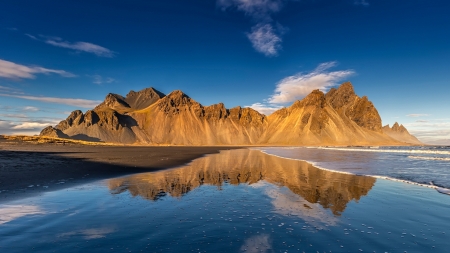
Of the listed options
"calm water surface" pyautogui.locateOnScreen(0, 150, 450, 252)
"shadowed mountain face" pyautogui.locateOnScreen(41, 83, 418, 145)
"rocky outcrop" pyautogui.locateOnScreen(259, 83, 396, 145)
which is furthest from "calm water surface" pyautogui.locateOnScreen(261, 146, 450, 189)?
"shadowed mountain face" pyautogui.locateOnScreen(41, 83, 418, 145)

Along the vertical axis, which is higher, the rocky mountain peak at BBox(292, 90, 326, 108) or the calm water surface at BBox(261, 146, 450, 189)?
the rocky mountain peak at BBox(292, 90, 326, 108)

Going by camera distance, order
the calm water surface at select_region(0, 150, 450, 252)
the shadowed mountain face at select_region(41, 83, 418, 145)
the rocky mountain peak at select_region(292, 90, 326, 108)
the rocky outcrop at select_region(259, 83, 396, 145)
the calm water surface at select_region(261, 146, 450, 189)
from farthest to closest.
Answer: the rocky mountain peak at select_region(292, 90, 326, 108), the shadowed mountain face at select_region(41, 83, 418, 145), the rocky outcrop at select_region(259, 83, 396, 145), the calm water surface at select_region(261, 146, 450, 189), the calm water surface at select_region(0, 150, 450, 252)

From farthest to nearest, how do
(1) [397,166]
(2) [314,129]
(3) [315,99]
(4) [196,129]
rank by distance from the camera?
(4) [196,129] → (3) [315,99] → (2) [314,129] → (1) [397,166]

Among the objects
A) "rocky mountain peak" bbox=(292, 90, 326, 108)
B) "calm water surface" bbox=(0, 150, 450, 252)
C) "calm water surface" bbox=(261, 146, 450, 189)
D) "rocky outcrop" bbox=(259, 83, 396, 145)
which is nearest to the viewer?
"calm water surface" bbox=(0, 150, 450, 252)

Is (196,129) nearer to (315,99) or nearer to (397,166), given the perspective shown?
(315,99)

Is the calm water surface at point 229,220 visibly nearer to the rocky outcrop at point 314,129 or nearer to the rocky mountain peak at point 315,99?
the rocky outcrop at point 314,129

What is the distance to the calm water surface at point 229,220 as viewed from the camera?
6602 millimetres

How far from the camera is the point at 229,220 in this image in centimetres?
878

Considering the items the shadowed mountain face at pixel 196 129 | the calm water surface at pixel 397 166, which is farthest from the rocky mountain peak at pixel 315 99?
the calm water surface at pixel 397 166

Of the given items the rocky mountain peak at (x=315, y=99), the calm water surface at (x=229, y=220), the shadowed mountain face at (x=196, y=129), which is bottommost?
the calm water surface at (x=229, y=220)

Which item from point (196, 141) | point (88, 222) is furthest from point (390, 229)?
point (196, 141)

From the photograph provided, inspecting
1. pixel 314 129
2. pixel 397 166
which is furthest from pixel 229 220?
pixel 314 129

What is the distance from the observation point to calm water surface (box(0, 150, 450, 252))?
6602mm

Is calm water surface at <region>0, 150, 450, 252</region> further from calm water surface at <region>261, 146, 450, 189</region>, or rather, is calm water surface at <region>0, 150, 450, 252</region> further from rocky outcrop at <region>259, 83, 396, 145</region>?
rocky outcrop at <region>259, 83, 396, 145</region>
